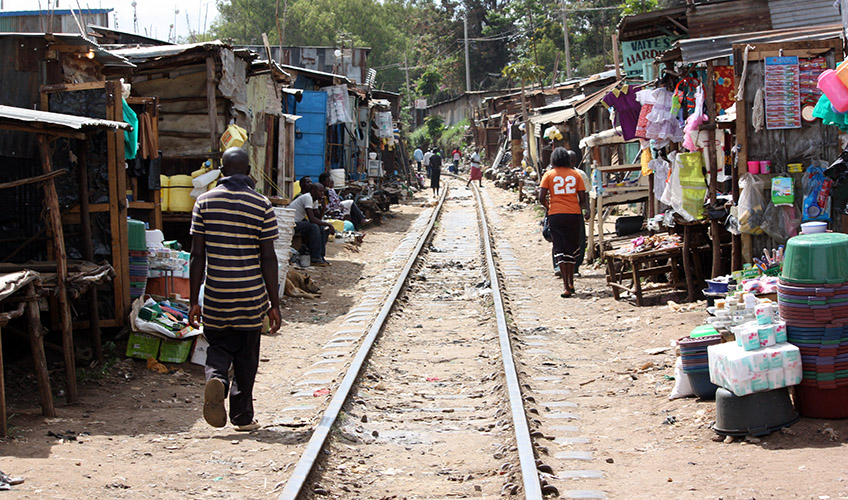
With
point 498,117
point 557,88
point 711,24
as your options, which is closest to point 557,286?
point 711,24

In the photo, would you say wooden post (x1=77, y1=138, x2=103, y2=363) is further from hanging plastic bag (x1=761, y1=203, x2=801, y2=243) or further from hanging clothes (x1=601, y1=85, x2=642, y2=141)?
hanging clothes (x1=601, y1=85, x2=642, y2=141)

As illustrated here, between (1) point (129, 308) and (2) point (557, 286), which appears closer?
(1) point (129, 308)

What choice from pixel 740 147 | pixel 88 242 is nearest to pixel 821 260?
pixel 740 147

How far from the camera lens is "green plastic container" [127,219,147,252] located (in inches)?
355

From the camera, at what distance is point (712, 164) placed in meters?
9.95

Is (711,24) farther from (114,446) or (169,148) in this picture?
(114,446)

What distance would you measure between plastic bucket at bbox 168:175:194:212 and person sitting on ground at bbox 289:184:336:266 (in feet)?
8.45

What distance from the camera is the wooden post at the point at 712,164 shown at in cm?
971

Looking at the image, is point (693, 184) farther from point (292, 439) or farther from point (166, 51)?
point (166, 51)

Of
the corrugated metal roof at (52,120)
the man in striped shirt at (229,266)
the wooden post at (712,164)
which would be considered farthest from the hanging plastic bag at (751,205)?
the corrugated metal roof at (52,120)

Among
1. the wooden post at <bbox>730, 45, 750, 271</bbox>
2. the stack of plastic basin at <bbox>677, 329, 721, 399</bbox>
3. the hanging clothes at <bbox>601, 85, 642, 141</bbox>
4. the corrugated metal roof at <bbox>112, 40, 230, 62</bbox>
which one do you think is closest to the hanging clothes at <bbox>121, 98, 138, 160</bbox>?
the corrugated metal roof at <bbox>112, 40, 230, 62</bbox>

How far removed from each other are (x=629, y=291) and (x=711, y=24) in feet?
20.4

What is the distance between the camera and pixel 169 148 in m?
13.0

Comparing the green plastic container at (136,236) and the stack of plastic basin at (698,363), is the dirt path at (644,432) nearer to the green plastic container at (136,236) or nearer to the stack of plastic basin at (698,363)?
the stack of plastic basin at (698,363)
